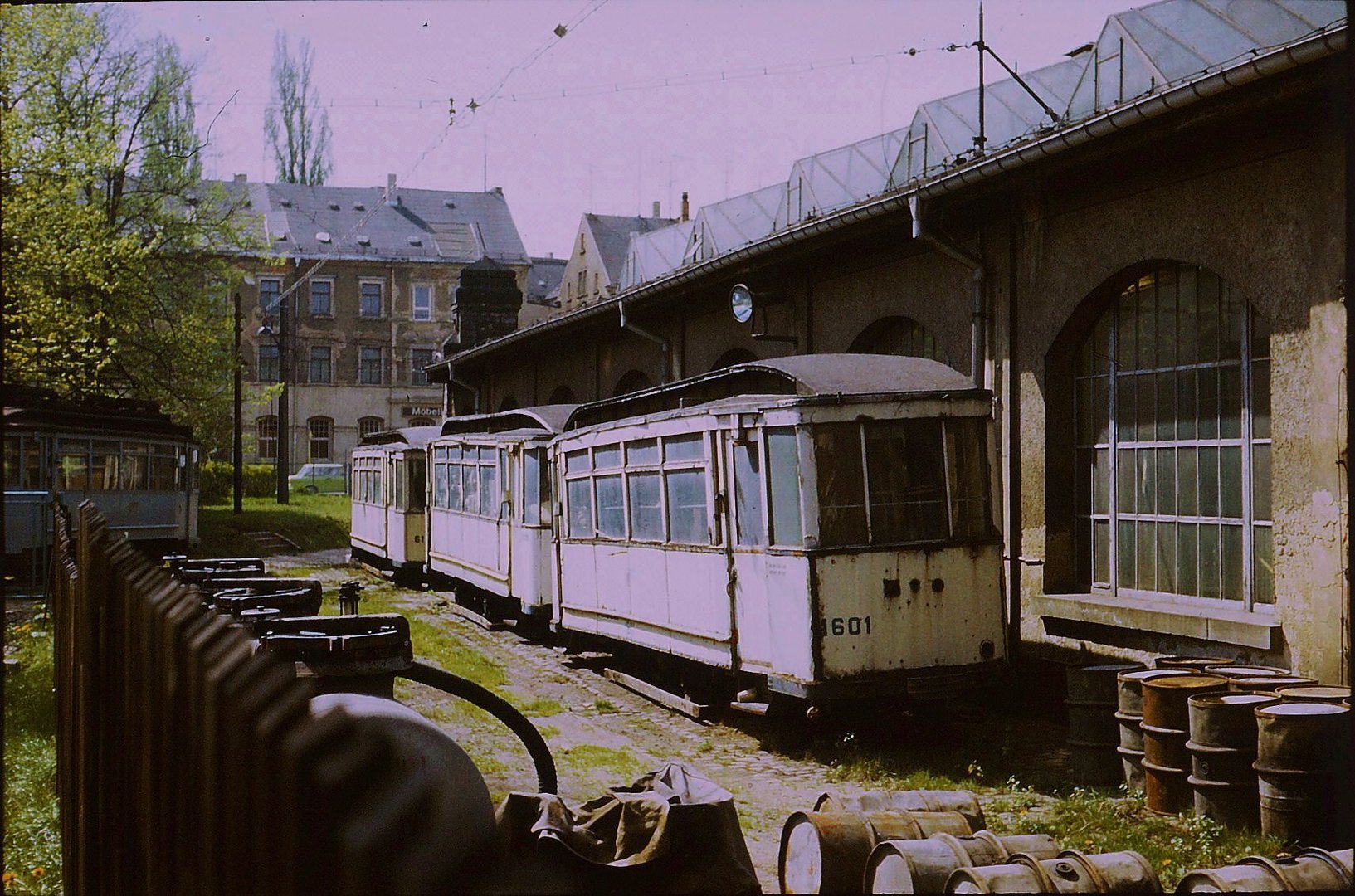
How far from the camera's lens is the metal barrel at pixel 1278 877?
4766mm

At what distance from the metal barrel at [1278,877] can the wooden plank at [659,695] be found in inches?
253

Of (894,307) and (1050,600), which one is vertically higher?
(894,307)

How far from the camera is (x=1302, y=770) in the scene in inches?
269

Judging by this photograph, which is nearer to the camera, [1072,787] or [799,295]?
[1072,787]

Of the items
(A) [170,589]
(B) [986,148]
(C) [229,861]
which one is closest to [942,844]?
(A) [170,589]

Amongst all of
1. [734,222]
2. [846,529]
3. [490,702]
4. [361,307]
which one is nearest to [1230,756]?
→ [846,529]

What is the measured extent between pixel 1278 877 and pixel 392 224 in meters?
54.8

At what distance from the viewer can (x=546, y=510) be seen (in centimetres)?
1579

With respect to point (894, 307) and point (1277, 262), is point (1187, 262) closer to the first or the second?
point (1277, 262)

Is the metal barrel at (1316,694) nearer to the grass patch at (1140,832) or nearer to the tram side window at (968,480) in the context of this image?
the grass patch at (1140,832)

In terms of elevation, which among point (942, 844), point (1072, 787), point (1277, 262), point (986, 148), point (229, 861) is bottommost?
point (1072, 787)

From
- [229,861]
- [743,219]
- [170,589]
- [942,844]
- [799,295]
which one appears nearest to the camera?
[229,861]

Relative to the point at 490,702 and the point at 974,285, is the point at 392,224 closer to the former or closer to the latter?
the point at 974,285

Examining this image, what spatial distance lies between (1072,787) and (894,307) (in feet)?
19.6
